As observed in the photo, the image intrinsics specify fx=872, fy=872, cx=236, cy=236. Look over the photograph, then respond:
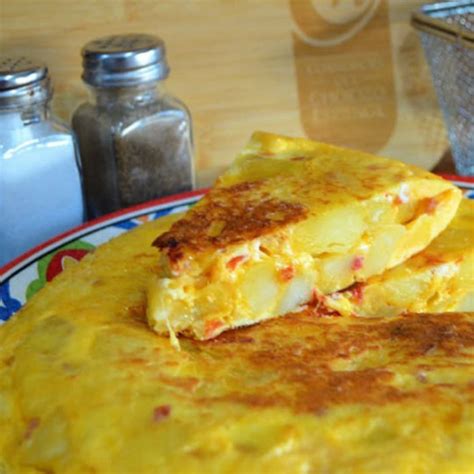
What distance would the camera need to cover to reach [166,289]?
1206 mm

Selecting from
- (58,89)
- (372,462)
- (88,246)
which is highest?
(58,89)

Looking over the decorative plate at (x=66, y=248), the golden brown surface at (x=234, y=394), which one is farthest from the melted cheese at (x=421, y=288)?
the decorative plate at (x=66, y=248)

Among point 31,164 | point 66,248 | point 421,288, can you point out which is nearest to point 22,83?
point 31,164

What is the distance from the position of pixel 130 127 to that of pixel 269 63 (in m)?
0.44

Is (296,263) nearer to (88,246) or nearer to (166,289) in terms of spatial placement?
(166,289)

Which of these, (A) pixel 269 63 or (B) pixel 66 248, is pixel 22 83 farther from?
(A) pixel 269 63

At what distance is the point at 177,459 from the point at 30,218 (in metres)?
1.02

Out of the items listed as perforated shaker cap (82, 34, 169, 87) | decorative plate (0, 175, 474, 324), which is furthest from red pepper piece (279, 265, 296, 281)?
perforated shaker cap (82, 34, 169, 87)

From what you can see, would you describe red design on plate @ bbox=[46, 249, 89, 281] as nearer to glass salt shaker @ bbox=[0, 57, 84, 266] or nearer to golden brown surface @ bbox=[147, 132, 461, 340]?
glass salt shaker @ bbox=[0, 57, 84, 266]

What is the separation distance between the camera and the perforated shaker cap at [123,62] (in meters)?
1.78

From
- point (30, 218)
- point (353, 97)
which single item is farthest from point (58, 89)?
point (353, 97)

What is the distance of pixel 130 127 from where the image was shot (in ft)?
6.07

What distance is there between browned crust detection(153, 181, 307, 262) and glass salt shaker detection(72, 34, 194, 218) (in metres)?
0.50

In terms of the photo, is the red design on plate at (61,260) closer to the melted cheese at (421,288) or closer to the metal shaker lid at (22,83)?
the metal shaker lid at (22,83)
